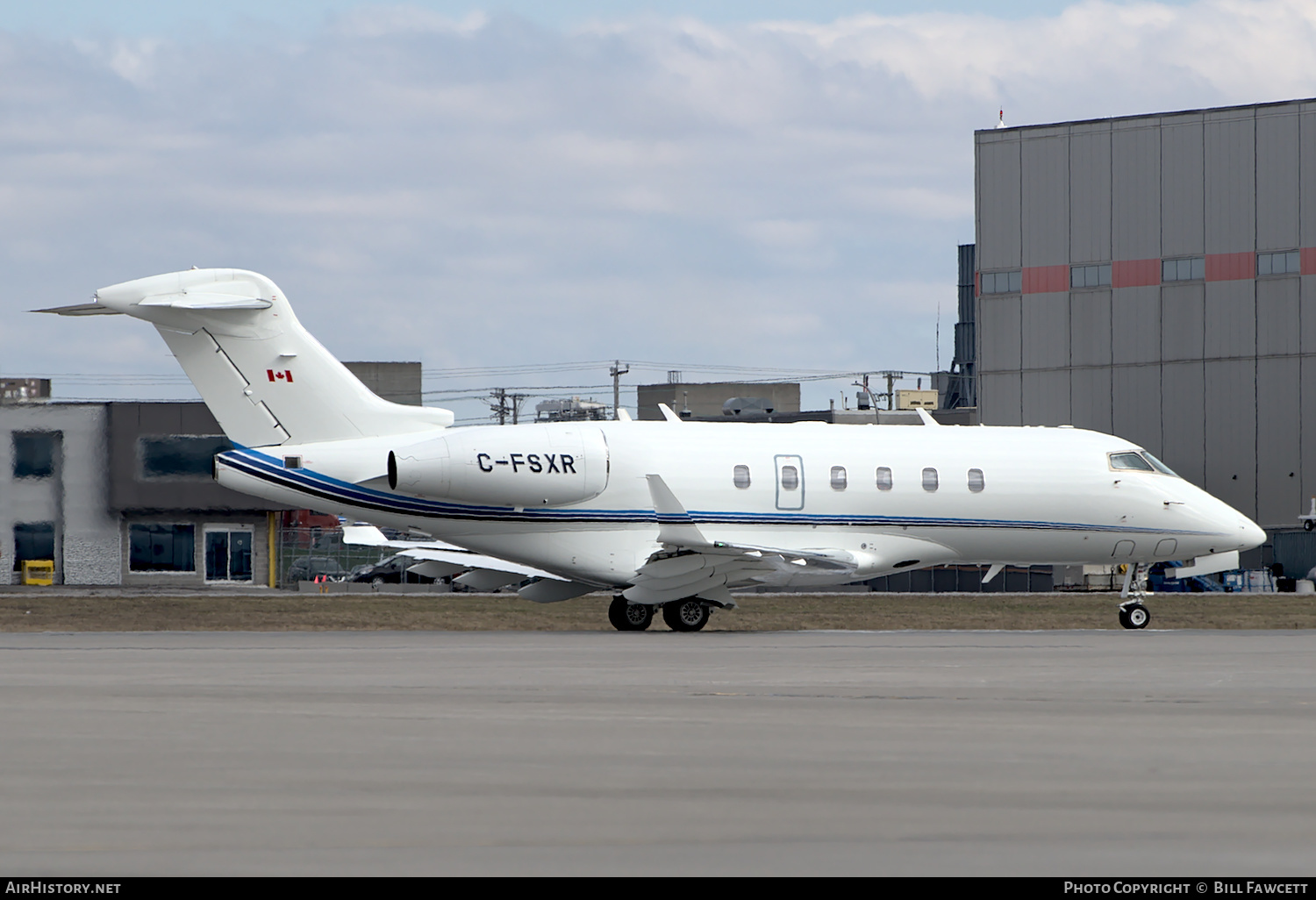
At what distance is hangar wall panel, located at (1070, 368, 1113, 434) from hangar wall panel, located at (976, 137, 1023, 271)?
4.65 metres

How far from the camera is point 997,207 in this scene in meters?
58.2

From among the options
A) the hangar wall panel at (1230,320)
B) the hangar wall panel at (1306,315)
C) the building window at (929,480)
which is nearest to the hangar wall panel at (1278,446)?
the hangar wall panel at (1306,315)

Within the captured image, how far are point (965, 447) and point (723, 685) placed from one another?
1484cm

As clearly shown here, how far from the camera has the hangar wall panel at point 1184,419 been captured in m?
54.7

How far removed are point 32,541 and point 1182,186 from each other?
42.5 metres

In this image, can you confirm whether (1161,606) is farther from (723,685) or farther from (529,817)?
(529,817)

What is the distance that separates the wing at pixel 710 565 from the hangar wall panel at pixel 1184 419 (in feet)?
101

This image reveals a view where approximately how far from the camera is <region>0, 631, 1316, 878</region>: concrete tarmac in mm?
6711

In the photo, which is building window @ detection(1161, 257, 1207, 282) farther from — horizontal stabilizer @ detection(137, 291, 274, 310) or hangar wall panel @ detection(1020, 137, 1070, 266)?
horizontal stabilizer @ detection(137, 291, 274, 310)

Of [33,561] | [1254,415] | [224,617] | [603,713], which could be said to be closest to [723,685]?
[603,713]

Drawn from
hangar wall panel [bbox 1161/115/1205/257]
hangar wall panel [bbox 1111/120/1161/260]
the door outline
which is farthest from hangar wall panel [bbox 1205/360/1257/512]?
the door outline

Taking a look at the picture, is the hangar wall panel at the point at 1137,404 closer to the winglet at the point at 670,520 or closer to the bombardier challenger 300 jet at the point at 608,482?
the bombardier challenger 300 jet at the point at 608,482

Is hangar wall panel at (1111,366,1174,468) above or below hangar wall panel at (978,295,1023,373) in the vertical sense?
below

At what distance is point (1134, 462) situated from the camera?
29969 mm
